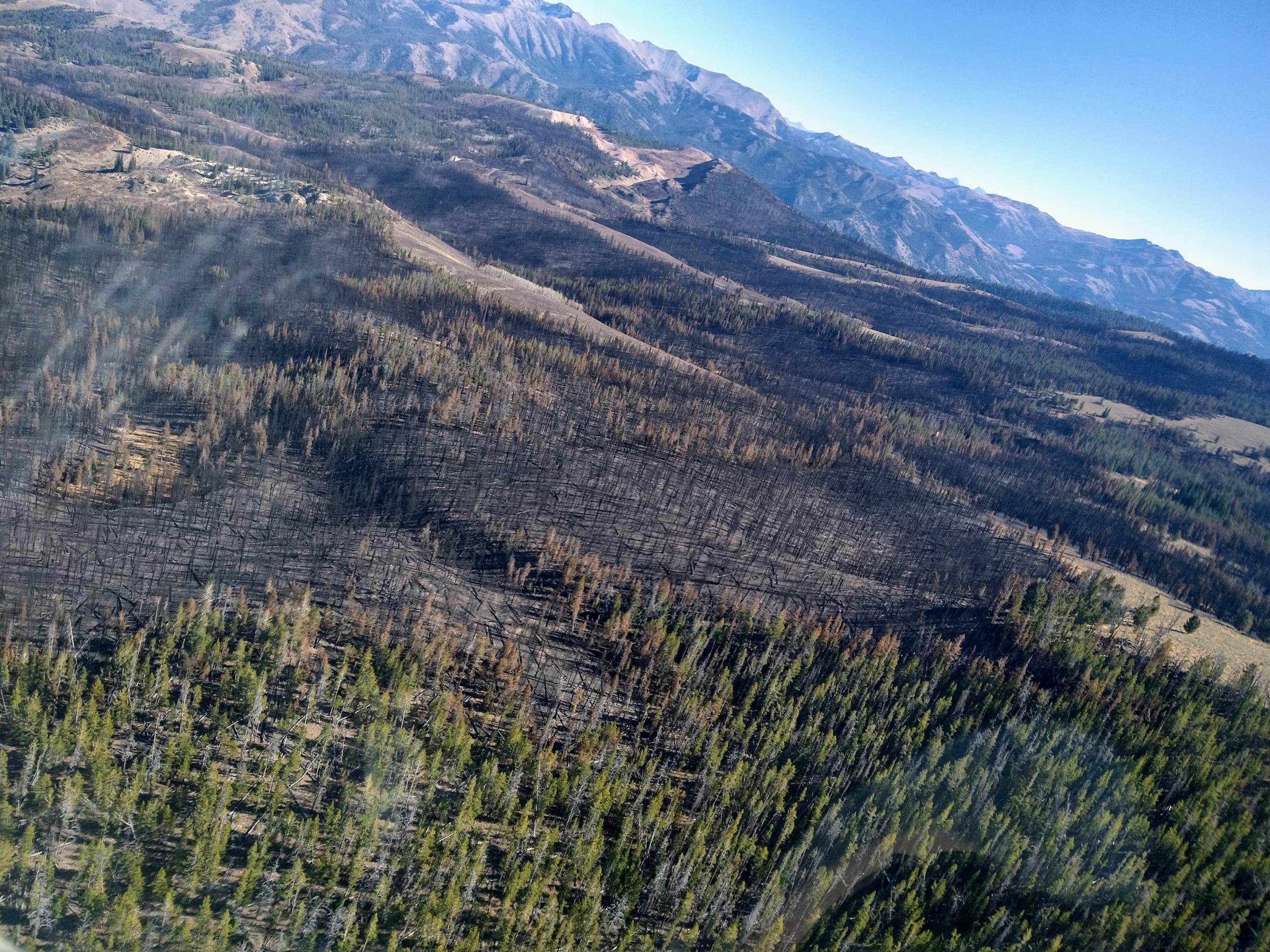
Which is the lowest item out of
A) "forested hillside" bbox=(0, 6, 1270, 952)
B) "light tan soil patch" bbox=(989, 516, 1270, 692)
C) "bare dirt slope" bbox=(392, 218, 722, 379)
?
"forested hillside" bbox=(0, 6, 1270, 952)

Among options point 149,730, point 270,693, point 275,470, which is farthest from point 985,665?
point 275,470

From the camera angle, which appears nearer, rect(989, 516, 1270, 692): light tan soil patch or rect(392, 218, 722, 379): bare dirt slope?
rect(989, 516, 1270, 692): light tan soil patch

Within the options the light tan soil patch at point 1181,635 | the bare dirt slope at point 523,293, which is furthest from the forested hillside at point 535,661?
the bare dirt slope at point 523,293

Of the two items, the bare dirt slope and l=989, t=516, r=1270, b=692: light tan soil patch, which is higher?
the bare dirt slope

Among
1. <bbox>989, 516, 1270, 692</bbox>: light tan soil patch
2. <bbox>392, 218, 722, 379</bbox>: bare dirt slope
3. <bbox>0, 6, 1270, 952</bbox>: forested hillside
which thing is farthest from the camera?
<bbox>392, 218, 722, 379</bbox>: bare dirt slope

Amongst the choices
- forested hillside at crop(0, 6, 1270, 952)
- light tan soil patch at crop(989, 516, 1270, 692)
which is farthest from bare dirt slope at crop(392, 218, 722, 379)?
light tan soil patch at crop(989, 516, 1270, 692)

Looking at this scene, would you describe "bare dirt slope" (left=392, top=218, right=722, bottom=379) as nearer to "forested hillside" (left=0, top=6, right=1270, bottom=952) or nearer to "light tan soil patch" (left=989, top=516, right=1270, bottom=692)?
"forested hillside" (left=0, top=6, right=1270, bottom=952)

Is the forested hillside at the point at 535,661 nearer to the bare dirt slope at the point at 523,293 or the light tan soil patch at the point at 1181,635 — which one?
the light tan soil patch at the point at 1181,635

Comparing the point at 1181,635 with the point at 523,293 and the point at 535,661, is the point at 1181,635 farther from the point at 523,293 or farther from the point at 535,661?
the point at 523,293

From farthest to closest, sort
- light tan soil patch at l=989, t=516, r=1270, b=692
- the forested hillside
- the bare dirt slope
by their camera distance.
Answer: the bare dirt slope < light tan soil patch at l=989, t=516, r=1270, b=692 < the forested hillside
